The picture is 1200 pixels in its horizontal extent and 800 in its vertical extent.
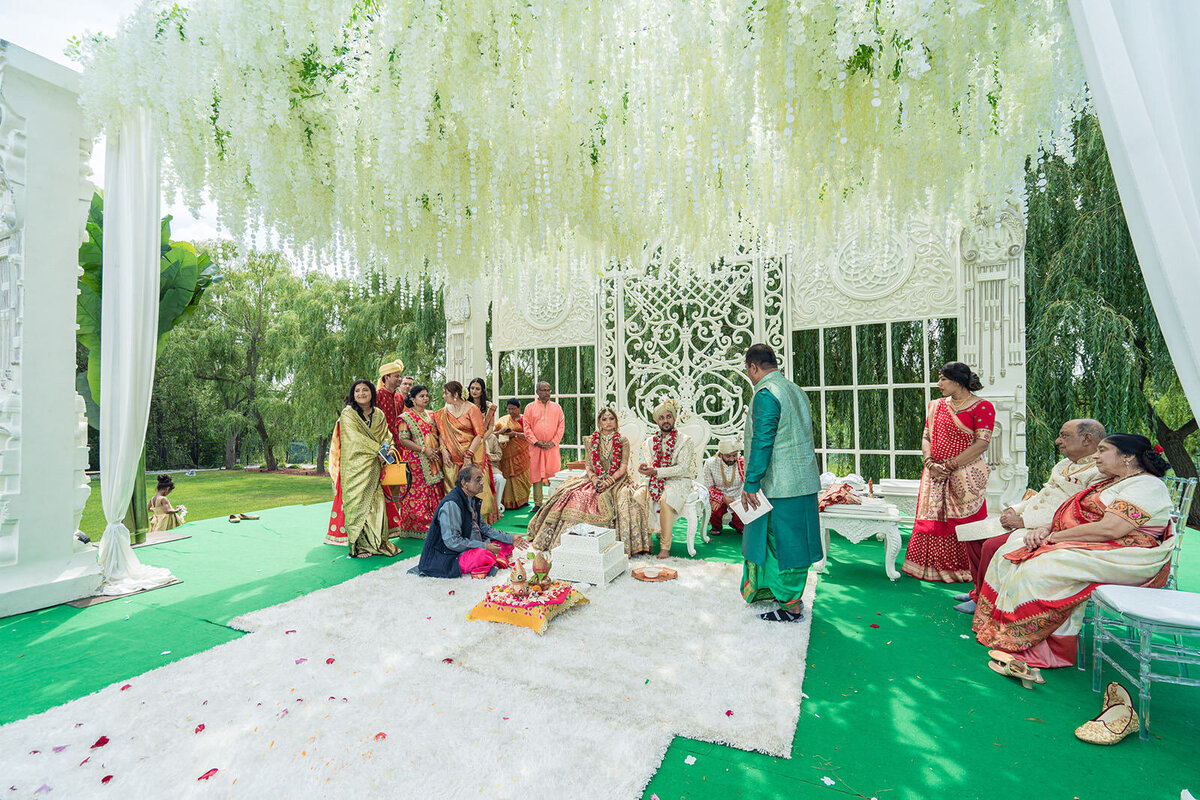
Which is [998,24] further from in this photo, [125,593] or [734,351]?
[125,593]

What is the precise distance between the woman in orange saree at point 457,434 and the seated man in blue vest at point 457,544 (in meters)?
1.15

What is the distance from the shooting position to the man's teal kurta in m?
2.87

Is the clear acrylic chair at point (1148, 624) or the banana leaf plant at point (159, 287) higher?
the banana leaf plant at point (159, 287)

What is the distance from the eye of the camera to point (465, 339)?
721cm

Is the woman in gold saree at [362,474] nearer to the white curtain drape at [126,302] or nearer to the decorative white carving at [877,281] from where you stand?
the white curtain drape at [126,302]

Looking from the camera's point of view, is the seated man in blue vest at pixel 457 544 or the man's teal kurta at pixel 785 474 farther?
the seated man in blue vest at pixel 457 544

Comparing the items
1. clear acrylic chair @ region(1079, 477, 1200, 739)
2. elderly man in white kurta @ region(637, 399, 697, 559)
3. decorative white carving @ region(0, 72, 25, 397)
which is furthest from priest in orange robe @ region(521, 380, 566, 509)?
clear acrylic chair @ region(1079, 477, 1200, 739)

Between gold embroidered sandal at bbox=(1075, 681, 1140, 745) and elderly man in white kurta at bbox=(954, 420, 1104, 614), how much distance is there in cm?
94

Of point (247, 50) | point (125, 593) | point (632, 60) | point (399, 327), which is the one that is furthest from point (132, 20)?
point (399, 327)

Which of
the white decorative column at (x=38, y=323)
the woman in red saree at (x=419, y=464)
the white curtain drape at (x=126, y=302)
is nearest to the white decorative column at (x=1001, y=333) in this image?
the woman in red saree at (x=419, y=464)

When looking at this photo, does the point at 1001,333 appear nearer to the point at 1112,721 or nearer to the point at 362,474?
the point at 1112,721

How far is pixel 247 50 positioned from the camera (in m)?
2.47

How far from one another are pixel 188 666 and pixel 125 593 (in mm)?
1480

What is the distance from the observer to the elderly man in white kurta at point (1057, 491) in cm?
281
